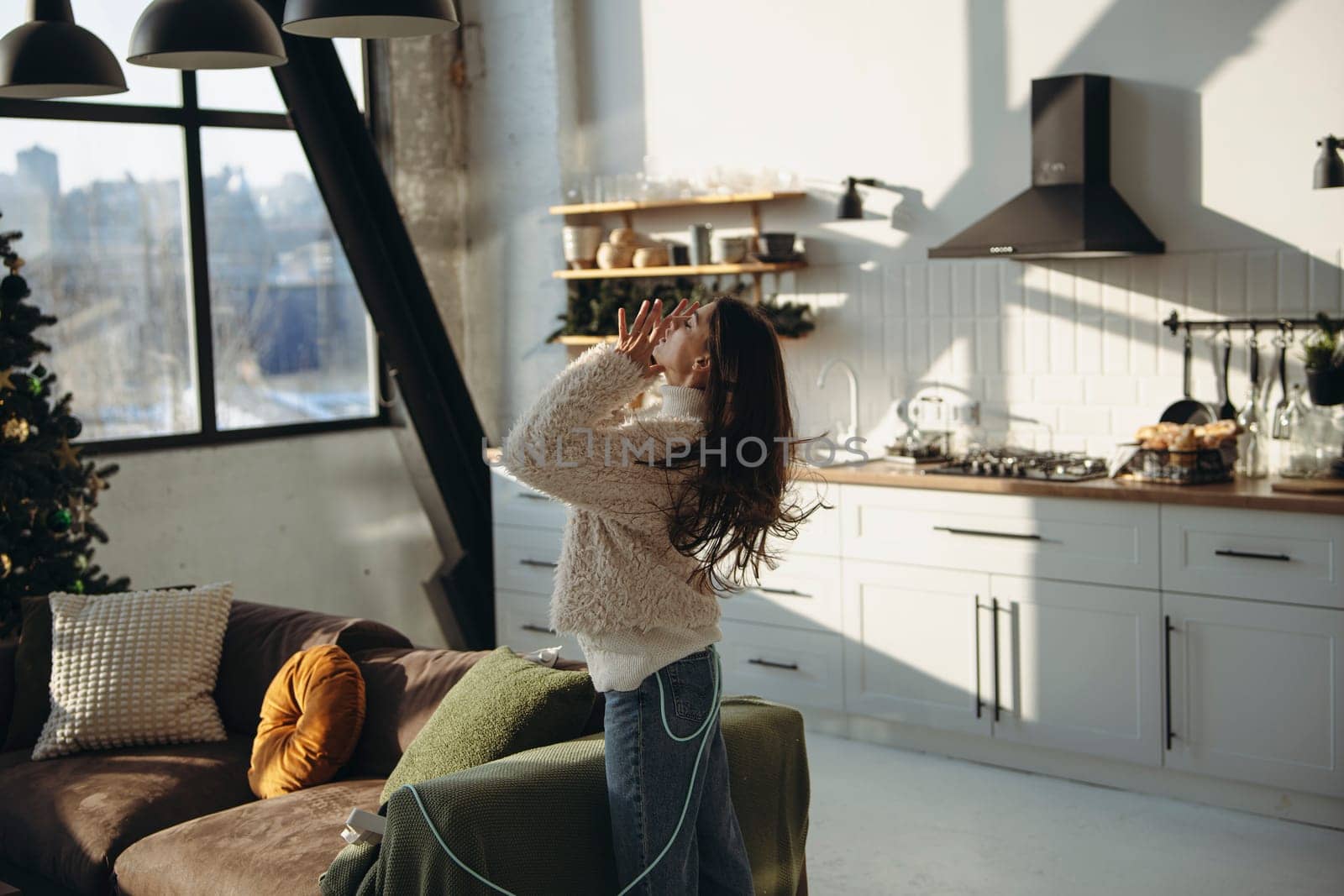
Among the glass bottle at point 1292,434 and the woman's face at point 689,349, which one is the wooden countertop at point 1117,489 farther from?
the woman's face at point 689,349

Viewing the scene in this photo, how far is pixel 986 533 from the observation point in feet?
14.3

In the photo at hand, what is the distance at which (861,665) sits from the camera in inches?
184

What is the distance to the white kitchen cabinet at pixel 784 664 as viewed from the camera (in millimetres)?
4754

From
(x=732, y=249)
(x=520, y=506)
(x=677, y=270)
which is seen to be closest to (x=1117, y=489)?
(x=732, y=249)

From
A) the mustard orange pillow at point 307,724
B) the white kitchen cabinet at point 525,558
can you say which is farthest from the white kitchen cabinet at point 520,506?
the mustard orange pillow at point 307,724

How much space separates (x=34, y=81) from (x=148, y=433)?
8.31 ft

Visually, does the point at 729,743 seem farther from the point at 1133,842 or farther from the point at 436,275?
the point at 436,275

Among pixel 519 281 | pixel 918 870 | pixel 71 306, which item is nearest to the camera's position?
pixel 918 870

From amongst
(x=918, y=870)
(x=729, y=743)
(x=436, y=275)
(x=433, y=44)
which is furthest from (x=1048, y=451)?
(x=433, y=44)

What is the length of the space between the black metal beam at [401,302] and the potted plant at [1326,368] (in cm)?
322

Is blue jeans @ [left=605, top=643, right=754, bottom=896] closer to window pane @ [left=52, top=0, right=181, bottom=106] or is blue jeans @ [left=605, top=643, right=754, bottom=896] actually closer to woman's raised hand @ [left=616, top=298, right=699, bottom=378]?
woman's raised hand @ [left=616, top=298, right=699, bottom=378]

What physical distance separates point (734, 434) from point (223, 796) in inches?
69.4

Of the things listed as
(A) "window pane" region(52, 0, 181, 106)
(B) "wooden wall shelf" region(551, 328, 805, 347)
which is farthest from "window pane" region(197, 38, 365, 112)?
(B) "wooden wall shelf" region(551, 328, 805, 347)

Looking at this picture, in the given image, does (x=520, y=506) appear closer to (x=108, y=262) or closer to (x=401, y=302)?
(x=401, y=302)
